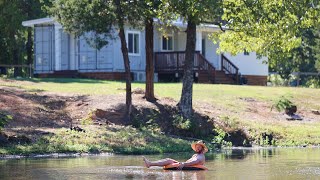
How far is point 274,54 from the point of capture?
115 ft

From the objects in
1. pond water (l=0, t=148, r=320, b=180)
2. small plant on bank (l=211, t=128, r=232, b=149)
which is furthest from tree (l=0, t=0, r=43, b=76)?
pond water (l=0, t=148, r=320, b=180)

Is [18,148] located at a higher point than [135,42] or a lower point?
lower

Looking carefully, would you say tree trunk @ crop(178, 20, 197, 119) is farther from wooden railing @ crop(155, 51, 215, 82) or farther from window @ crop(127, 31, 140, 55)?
window @ crop(127, 31, 140, 55)

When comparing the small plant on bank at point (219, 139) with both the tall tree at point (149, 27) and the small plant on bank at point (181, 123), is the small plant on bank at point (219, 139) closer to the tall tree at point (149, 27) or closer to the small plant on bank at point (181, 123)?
the small plant on bank at point (181, 123)

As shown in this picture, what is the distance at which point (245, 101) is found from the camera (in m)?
40.4

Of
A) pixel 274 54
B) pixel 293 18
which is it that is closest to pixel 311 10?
pixel 293 18

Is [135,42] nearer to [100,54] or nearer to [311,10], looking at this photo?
[100,54]

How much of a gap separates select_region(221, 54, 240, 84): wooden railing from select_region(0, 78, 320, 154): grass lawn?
7.96 m

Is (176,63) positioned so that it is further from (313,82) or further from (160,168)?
(160,168)

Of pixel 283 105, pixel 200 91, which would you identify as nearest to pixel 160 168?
pixel 283 105

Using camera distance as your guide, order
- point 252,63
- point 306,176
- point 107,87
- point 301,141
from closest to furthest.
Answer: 1. point 306,176
2. point 301,141
3. point 107,87
4. point 252,63

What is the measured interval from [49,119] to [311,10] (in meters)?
11.0

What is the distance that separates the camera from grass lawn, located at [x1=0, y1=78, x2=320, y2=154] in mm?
33781

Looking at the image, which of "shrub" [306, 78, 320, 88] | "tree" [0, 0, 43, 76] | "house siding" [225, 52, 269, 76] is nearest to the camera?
"tree" [0, 0, 43, 76]
